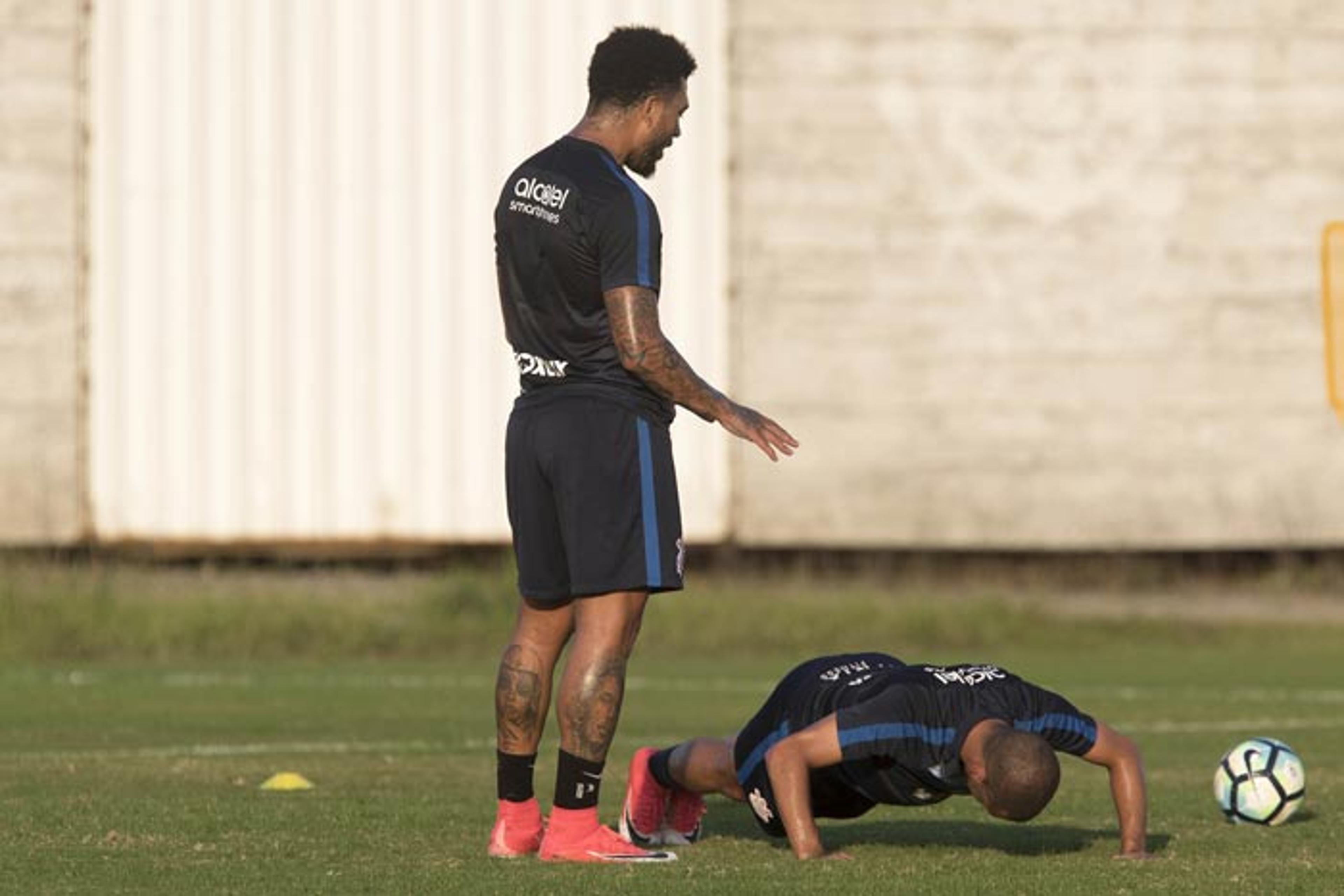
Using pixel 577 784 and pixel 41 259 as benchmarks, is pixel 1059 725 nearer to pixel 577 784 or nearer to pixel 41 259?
pixel 577 784

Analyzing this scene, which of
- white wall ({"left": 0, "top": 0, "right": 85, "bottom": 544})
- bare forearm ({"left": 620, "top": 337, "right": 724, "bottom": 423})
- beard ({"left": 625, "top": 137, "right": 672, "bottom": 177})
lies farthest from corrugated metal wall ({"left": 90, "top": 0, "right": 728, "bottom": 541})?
bare forearm ({"left": 620, "top": 337, "right": 724, "bottom": 423})

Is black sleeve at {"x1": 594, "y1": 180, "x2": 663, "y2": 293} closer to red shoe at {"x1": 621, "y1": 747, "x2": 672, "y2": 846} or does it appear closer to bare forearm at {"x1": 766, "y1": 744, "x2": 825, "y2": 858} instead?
bare forearm at {"x1": 766, "y1": 744, "x2": 825, "y2": 858}

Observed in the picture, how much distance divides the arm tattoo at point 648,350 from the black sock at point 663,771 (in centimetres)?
128

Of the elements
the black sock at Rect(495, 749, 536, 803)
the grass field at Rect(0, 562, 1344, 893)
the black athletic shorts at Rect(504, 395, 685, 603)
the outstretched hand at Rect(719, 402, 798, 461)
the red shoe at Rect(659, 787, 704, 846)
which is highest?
the outstretched hand at Rect(719, 402, 798, 461)

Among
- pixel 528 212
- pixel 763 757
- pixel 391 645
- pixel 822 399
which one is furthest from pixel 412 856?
pixel 822 399

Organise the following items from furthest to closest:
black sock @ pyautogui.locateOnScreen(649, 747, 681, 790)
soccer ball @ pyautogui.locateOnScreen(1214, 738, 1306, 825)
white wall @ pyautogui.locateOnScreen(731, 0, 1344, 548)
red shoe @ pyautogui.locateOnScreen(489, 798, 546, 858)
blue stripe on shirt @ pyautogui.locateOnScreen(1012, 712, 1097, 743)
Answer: white wall @ pyautogui.locateOnScreen(731, 0, 1344, 548)
soccer ball @ pyautogui.locateOnScreen(1214, 738, 1306, 825)
black sock @ pyautogui.locateOnScreen(649, 747, 681, 790)
red shoe @ pyautogui.locateOnScreen(489, 798, 546, 858)
blue stripe on shirt @ pyautogui.locateOnScreen(1012, 712, 1097, 743)

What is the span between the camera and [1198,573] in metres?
25.8

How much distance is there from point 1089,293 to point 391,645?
7217mm

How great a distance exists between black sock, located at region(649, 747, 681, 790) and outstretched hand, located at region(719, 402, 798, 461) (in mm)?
1200

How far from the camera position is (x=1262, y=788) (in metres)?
10.3

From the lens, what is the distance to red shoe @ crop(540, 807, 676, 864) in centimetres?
895

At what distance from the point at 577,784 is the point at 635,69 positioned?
2355mm

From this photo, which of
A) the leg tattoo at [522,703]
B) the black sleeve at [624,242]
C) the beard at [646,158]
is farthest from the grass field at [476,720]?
the beard at [646,158]

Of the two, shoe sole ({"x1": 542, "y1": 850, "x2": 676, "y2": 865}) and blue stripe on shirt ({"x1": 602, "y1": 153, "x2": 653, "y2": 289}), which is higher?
blue stripe on shirt ({"x1": 602, "y1": 153, "x2": 653, "y2": 289})
